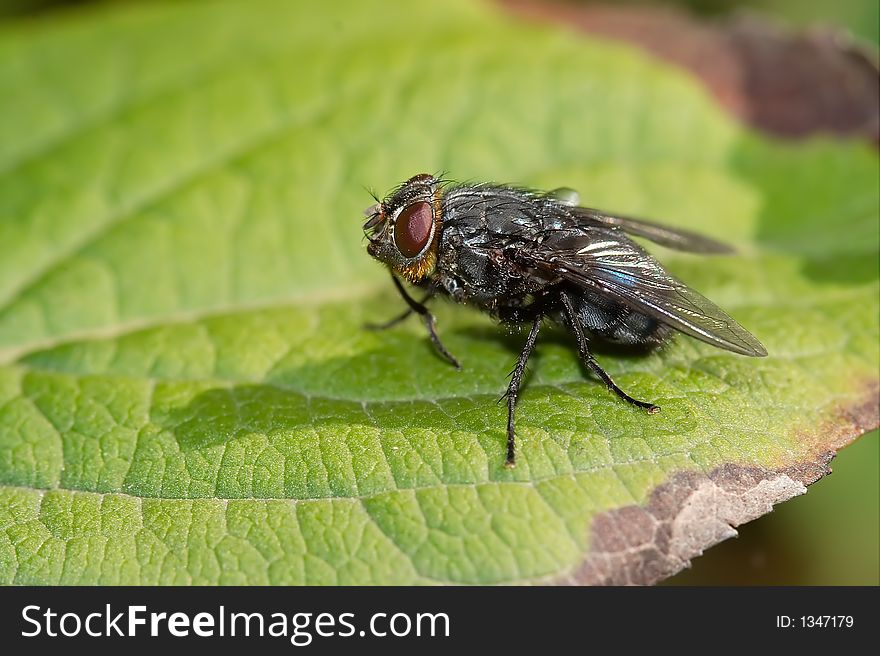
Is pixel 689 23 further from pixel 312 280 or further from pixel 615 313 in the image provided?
pixel 312 280

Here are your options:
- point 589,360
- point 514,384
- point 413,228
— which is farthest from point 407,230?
point 589,360

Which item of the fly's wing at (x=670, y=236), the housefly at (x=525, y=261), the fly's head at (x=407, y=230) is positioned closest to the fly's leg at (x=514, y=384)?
the housefly at (x=525, y=261)

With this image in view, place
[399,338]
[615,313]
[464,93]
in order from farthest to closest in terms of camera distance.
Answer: [464,93]
[399,338]
[615,313]

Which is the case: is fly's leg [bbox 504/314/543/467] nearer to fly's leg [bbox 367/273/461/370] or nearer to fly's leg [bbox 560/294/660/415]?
fly's leg [bbox 560/294/660/415]

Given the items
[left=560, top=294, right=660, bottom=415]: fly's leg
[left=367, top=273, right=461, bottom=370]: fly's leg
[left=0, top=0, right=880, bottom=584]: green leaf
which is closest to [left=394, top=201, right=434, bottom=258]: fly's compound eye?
[left=367, top=273, right=461, bottom=370]: fly's leg

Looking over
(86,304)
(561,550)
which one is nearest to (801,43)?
(561,550)

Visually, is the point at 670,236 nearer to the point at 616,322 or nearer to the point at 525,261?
the point at 616,322
